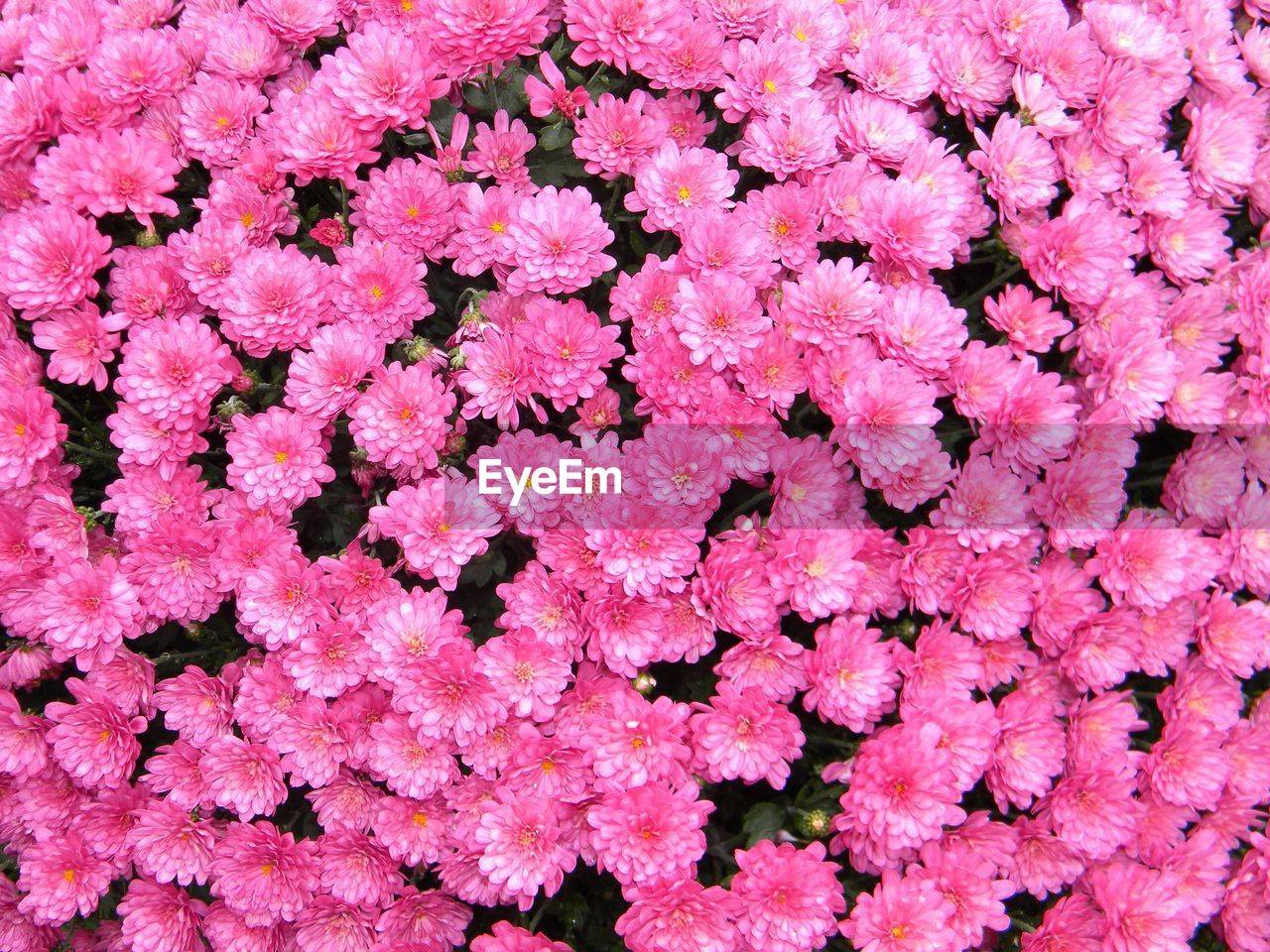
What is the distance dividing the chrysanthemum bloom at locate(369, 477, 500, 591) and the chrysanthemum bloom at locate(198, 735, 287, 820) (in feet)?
1.72

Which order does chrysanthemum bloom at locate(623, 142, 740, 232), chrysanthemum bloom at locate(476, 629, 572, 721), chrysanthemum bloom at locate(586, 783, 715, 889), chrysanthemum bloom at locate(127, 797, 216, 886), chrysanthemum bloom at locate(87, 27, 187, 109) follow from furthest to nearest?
chrysanthemum bloom at locate(87, 27, 187, 109) < chrysanthemum bloom at locate(623, 142, 740, 232) < chrysanthemum bloom at locate(127, 797, 216, 886) < chrysanthemum bloom at locate(476, 629, 572, 721) < chrysanthemum bloom at locate(586, 783, 715, 889)

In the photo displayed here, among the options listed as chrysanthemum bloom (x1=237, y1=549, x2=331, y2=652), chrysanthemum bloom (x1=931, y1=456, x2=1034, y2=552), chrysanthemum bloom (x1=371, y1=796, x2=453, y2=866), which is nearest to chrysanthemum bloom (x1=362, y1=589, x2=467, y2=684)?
chrysanthemum bloom (x1=237, y1=549, x2=331, y2=652)

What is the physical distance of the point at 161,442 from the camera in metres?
2.07

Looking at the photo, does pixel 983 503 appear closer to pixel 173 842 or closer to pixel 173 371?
pixel 173 371

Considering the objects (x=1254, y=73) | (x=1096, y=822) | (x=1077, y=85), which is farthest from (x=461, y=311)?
(x=1254, y=73)

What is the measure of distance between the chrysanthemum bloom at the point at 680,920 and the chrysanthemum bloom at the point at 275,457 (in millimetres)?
1094

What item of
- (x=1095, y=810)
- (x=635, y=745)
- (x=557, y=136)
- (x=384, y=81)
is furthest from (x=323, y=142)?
(x=1095, y=810)

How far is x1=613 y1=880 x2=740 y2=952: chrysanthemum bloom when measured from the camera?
5.93 feet

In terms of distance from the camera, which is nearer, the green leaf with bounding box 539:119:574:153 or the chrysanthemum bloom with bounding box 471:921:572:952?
the chrysanthemum bloom with bounding box 471:921:572:952

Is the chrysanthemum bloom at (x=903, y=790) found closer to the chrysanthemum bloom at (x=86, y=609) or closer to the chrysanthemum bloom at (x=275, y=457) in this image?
the chrysanthemum bloom at (x=275, y=457)

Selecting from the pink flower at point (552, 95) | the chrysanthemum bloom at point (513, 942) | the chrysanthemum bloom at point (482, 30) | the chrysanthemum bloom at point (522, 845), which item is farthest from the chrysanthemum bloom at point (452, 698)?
the chrysanthemum bloom at point (482, 30)

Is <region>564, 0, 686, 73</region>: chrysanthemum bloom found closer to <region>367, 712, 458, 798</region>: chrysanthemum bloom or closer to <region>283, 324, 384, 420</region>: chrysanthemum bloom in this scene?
<region>283, 324, 384, 420</region>: chrysanthemum bloom

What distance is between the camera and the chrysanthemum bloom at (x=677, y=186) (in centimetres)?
213

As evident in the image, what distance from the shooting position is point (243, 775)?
1.98m
